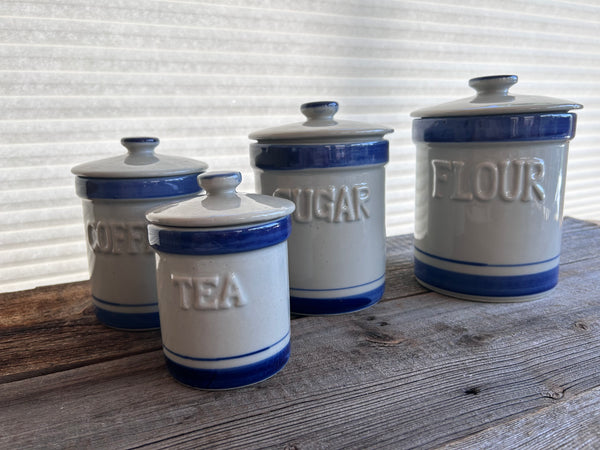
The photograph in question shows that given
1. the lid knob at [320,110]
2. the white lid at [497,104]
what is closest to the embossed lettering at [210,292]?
the lid knob at [320,110]

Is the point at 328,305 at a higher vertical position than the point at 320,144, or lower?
lower

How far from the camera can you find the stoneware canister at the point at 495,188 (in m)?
0.63

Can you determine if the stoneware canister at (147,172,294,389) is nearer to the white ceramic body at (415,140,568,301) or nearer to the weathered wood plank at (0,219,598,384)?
the weathered wood plank at (0,219,598,384)

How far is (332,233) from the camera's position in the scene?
0.64 meters

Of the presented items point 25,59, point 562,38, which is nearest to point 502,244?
point 25,59

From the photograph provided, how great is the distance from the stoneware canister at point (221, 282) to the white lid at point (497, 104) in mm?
290

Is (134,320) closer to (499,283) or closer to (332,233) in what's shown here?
(332,233)

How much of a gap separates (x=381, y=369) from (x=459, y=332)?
140 millimetres

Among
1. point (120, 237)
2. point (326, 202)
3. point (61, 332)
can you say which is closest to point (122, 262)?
point (120, 237)

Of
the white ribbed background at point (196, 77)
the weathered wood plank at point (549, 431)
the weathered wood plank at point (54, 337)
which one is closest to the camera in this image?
the weathered wood plank at point (549, 431)

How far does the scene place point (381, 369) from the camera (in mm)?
526

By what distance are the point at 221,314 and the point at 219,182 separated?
0.13 meters

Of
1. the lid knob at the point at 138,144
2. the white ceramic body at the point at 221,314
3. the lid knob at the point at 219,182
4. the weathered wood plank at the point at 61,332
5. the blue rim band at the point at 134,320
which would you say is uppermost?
the lid knob at the point at 138,144

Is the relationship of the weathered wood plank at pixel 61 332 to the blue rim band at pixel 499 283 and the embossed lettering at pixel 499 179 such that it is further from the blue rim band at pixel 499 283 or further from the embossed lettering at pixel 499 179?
the embossed lettering at pixel 499 179
